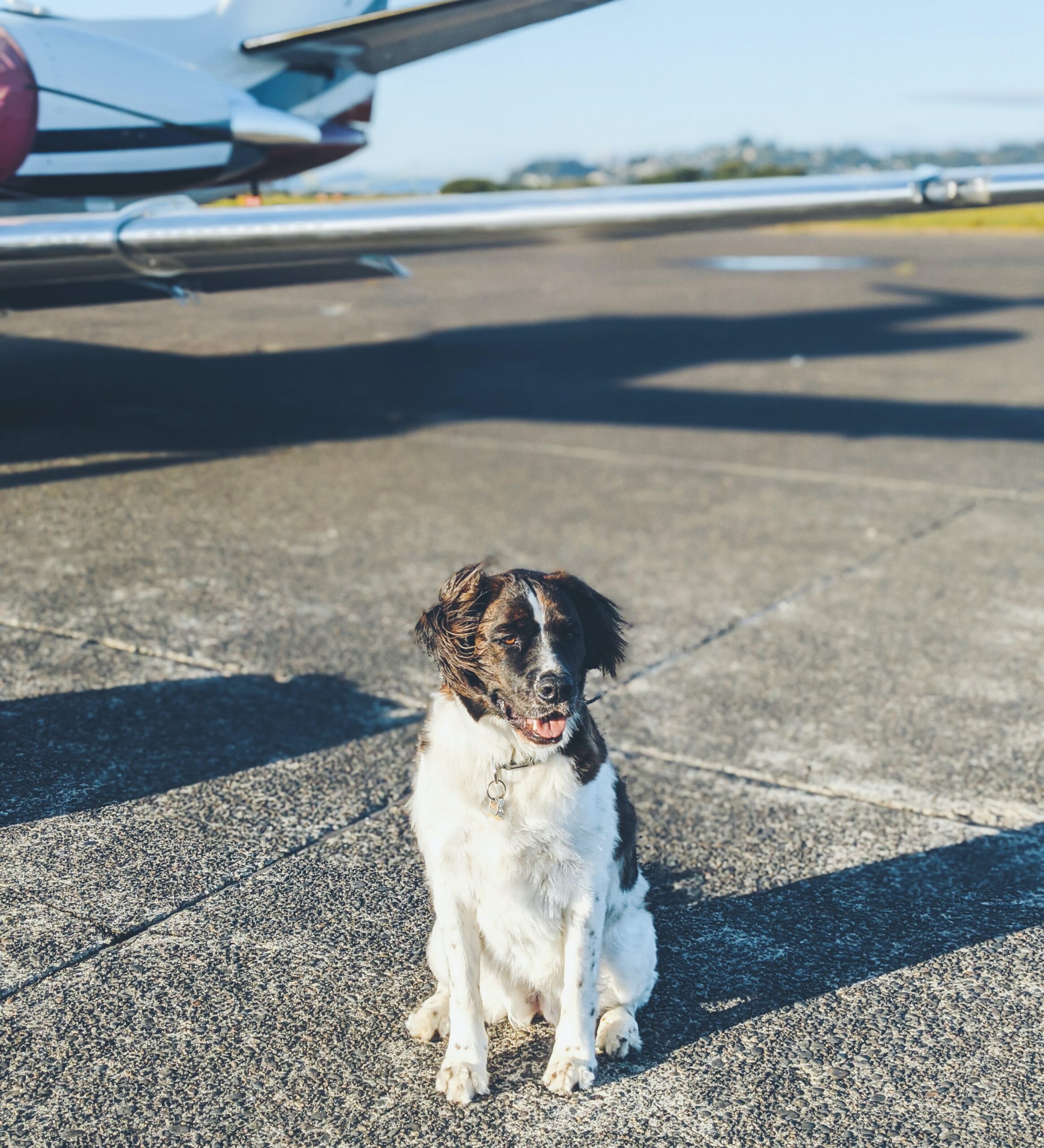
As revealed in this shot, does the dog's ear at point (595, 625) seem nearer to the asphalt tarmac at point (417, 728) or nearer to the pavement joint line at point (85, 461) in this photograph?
the asphalt tarmac at point (417, 728)

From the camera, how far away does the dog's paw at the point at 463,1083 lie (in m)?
2.75

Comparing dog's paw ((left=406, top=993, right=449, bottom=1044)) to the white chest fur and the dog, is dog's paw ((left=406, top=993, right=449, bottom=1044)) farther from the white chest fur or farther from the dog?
the white chest fur

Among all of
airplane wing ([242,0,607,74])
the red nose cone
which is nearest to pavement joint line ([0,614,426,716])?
the red nose cone

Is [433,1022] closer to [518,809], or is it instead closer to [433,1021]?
[433,1021]

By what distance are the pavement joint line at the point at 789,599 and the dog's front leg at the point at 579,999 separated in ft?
5.83

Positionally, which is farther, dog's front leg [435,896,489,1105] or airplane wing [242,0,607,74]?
airplane wing [242,0,607,74]

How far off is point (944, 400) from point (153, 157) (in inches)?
324

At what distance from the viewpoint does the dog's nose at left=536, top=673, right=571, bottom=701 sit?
2578 millimetres

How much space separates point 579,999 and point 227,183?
12.5 meters

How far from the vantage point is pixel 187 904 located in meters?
3.61

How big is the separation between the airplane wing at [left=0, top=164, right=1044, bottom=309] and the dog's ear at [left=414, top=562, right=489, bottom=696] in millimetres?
6271

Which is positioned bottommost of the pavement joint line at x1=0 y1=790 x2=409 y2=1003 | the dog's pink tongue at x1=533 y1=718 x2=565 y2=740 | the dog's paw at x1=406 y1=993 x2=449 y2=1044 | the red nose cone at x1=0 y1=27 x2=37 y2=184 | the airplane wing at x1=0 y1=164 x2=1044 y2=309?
the pavement joint line at x1=0 y1=790 x2=409 y2=1003

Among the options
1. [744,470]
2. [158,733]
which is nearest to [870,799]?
[158,733]

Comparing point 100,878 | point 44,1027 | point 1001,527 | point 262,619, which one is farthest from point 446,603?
point 1001,527
